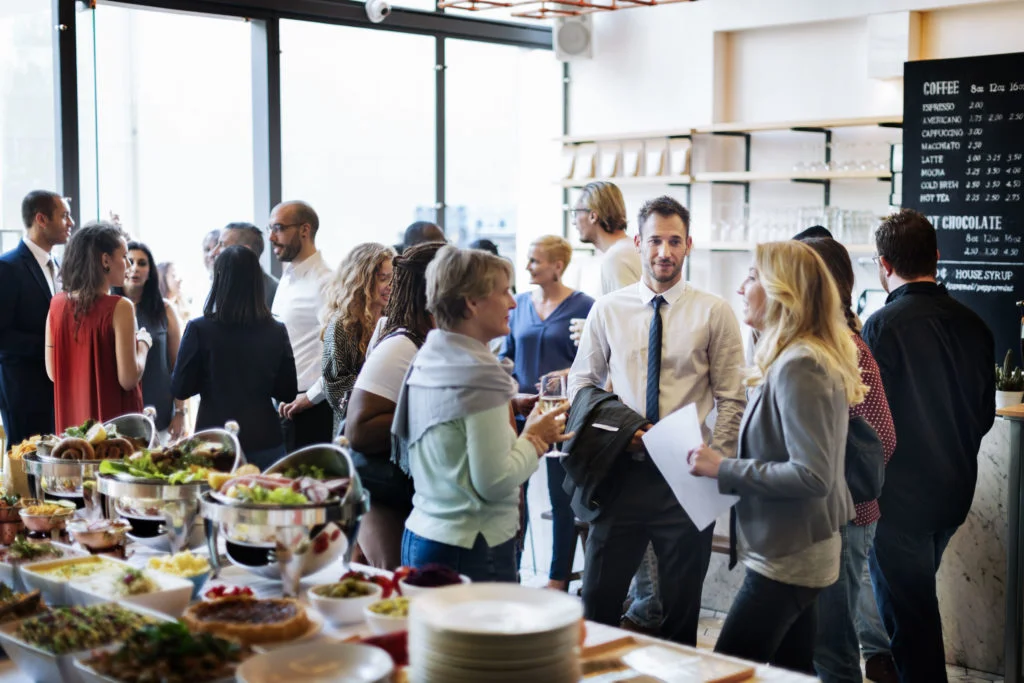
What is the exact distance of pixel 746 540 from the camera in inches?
114

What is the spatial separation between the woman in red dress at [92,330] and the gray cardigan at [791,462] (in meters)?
2.54

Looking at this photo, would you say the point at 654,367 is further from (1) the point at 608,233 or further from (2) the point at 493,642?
(2) the point at 493,642

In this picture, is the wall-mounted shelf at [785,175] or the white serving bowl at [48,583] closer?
the white serving bowl at [48,583]

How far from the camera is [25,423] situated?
16.1 feet

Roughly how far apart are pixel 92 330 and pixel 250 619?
2644mm

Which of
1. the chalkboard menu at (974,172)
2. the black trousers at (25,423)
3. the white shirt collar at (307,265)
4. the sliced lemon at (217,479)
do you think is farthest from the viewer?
the chalkboard menu at (974,172)

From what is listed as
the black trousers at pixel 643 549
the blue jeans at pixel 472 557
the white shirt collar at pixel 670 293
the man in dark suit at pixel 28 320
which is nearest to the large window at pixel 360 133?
the man in dark suit at pixel 28 320

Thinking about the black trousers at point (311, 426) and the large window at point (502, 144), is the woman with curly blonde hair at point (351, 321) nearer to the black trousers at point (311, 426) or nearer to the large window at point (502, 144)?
the black trousers at point (311, 426)

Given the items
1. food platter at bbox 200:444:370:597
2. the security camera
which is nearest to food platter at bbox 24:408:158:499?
food platter at bbox 200:444:370:597

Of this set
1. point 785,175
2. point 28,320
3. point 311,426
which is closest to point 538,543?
point 311,426

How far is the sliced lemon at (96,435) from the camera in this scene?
3096mm

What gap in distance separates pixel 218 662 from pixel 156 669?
0.09 m

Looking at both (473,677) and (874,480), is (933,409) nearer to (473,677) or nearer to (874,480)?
(874,480)

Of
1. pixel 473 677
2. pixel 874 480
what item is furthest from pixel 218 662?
pixel 874 480
